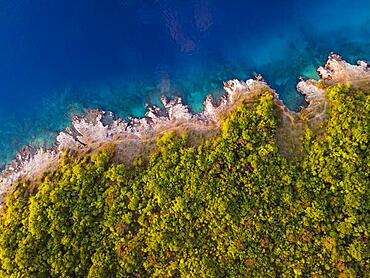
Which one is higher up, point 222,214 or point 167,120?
point 167,120

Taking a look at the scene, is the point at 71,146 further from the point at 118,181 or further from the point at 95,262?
the point at 95,262

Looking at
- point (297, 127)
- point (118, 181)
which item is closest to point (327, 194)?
point (297, 127)

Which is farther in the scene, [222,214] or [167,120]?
[167,120]

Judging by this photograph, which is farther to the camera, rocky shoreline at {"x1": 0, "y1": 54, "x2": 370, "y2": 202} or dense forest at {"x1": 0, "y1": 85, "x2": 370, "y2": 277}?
rocky shoreline at {"x1": 0, "y1": 54, "x2": 370, "y2": 202}

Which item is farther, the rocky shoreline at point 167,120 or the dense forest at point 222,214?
the rocky shoreline at point 167,120

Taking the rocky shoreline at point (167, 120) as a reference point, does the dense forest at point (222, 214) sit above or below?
below

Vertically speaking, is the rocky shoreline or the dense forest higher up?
the rocky shoreline
